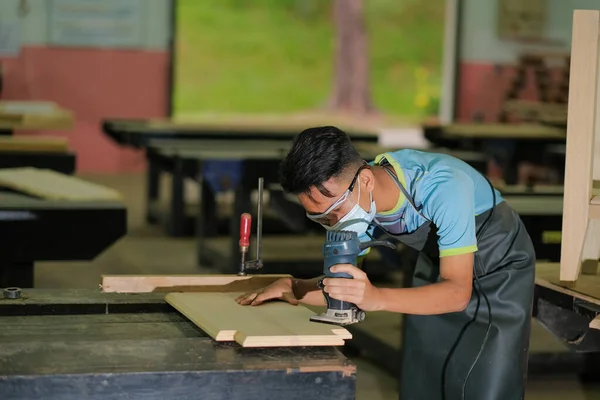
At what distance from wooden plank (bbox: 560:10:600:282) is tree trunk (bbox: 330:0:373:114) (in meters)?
8.87

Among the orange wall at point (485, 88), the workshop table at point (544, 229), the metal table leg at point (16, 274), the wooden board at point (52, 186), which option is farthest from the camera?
the orange wall at point (485, 88)

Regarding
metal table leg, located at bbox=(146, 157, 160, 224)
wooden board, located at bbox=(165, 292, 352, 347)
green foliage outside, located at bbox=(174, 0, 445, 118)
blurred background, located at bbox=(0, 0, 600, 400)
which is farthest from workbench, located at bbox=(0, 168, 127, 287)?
green foliage outside, located at bbox=(174, 0, 445, 118)

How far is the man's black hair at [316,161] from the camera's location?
8.16 feet

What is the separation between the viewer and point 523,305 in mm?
2965

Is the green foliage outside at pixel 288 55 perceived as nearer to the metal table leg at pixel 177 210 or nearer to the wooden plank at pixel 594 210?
the metal table leg at pixel 177 210

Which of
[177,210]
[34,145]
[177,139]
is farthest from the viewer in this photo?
[177,210]

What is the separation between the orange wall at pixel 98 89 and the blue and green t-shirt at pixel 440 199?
8313 mm

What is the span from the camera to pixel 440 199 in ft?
8.60

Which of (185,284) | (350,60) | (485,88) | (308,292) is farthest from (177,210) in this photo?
(485,88)

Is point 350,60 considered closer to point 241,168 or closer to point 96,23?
point 96,23

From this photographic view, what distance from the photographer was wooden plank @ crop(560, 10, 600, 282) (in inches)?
118

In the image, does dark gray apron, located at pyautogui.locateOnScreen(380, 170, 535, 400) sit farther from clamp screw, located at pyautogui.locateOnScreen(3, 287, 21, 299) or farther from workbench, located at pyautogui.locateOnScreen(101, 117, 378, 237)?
workbench, located at pyautogui.locateOnScreen(101, 117, 378, 237)

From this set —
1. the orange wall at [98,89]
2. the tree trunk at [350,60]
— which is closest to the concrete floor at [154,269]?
the orange wall at [98,89]

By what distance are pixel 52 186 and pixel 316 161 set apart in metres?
2.28
